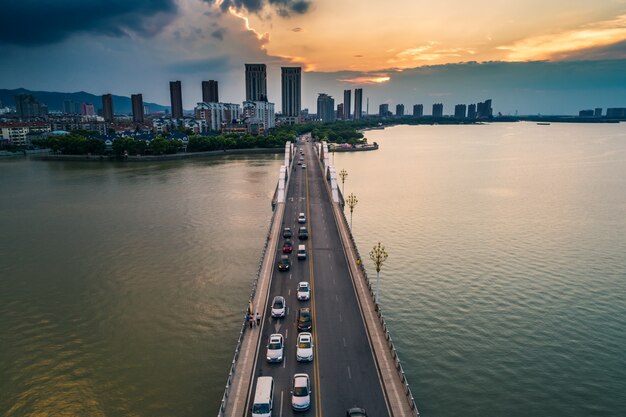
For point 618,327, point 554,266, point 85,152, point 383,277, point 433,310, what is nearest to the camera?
point 618,327

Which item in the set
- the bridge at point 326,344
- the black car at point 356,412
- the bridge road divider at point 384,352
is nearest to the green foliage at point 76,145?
the bridge at point 326,344

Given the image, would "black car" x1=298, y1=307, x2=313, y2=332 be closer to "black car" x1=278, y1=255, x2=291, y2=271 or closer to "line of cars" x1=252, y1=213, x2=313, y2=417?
"line of cars" x1=252, y1=213, x2=313, y2=417

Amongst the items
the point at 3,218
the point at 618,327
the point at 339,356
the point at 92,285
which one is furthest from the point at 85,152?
the point at 618,327

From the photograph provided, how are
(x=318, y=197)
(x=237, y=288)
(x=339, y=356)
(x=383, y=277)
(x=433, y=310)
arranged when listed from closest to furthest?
(x=339, y=356) < (x=433, y=310) < (x=237, y=288) < (x=383, y=277) < (x=318, y=197)

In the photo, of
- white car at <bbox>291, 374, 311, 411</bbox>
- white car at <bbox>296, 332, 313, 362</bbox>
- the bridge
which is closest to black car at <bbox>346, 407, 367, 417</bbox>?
the bridge

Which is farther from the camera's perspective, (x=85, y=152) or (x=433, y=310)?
(x=85, y=152)

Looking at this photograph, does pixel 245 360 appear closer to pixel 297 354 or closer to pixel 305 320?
pixel 297 354

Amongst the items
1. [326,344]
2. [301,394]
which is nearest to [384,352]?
[326,344]

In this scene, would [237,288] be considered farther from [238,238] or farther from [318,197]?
[318,197]
